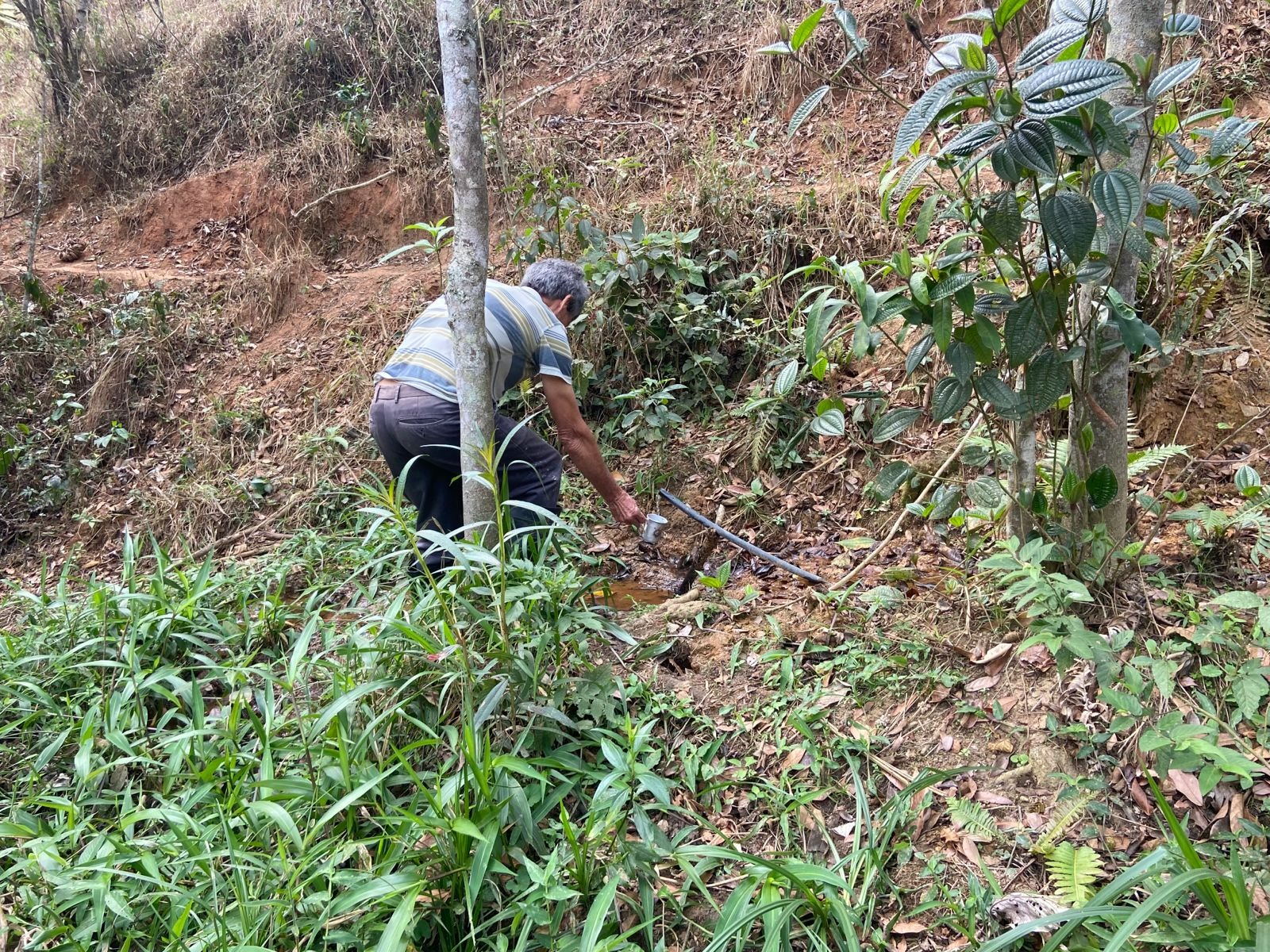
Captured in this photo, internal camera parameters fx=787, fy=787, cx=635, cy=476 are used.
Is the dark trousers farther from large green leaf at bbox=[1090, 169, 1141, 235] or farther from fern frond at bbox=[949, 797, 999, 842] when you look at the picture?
large green leaf at bbox=[1090, 169, 1141, 235]

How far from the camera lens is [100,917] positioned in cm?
193

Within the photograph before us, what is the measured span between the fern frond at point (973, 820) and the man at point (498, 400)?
5.95 feet

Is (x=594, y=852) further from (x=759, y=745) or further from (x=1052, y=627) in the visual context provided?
(x=1052, y=627)

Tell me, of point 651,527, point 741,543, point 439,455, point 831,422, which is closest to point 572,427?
point 439,455

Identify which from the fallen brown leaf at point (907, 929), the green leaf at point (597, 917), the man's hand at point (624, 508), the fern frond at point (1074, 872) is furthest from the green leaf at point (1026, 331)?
the man's hand at point (624, 508)

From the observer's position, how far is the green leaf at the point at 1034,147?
1.72m

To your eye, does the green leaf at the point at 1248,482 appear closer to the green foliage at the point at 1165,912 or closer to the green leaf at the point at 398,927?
the green foliage at the point at 1165,912

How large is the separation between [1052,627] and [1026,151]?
4.03 ft

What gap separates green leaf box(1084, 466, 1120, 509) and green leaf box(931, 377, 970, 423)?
0.44 metres

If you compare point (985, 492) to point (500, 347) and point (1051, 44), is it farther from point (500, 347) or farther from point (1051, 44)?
point (500, 347)

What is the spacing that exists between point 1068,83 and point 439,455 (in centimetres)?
249

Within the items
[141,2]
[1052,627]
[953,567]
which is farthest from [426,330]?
[141,2]

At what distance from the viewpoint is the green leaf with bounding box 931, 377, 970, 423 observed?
6.92 ft

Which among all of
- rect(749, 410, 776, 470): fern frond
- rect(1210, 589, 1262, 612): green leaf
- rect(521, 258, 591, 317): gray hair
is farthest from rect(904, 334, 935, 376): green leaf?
rect(749, 410, 776, 470): fern frond
